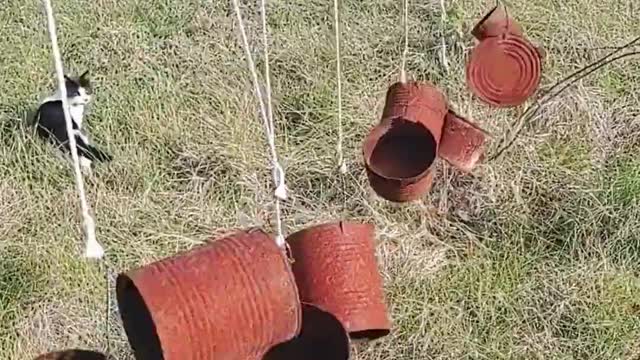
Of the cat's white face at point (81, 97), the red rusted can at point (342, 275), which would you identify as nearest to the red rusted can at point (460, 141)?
the red rusted can at point (342, 275)

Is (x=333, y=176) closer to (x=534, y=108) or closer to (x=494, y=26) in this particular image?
(x=534, y=108)

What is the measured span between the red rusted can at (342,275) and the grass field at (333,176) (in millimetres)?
674

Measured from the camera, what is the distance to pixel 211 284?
1.35 m

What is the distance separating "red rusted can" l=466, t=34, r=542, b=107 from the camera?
2.27 m

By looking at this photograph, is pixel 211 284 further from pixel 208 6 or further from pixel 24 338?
pixel 208 6

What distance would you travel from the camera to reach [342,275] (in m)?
1.74

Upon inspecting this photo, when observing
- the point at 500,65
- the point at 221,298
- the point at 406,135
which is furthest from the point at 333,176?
the point at 221,298

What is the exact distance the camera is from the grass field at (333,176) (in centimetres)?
253

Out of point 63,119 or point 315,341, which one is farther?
point 63,119

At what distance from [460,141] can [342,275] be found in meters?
0.54

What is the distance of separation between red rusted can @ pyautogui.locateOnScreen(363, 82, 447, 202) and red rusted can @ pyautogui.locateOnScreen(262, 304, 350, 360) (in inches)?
16.7

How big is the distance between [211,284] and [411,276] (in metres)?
1.33

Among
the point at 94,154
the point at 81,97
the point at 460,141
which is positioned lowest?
the point at 94,154

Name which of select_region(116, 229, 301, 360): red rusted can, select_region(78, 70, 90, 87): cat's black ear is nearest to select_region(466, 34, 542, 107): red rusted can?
select_region(116, 229, 301, 360): red rusted can
